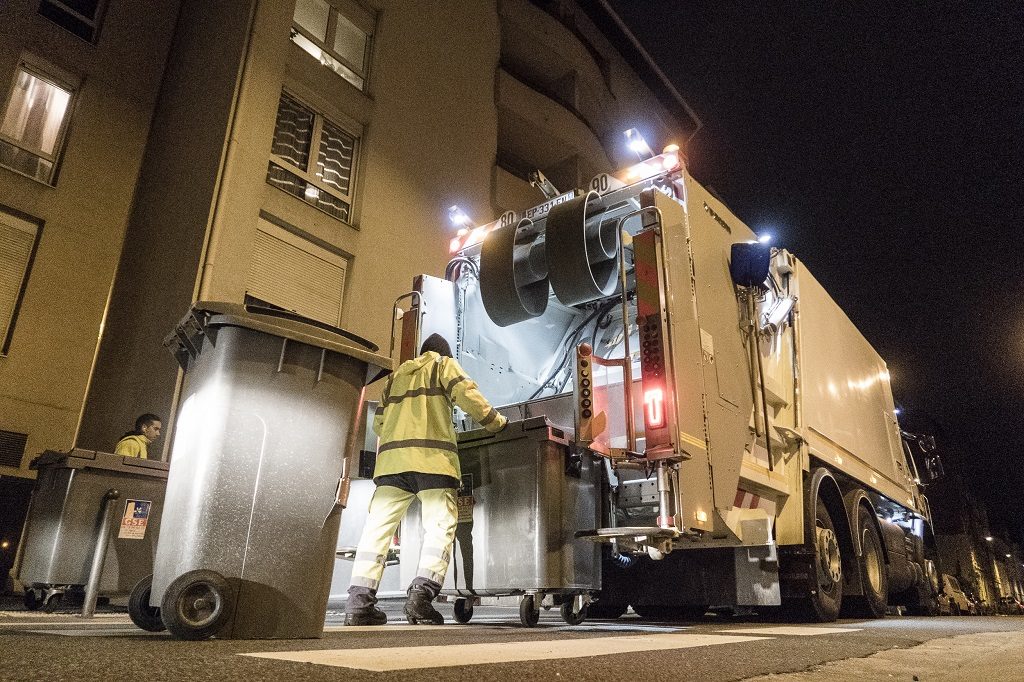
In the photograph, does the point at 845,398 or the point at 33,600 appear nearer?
the point at 33,600

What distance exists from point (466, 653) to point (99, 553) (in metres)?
3.40

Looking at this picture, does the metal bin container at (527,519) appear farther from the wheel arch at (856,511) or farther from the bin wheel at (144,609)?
the wheel arch at (856,511)

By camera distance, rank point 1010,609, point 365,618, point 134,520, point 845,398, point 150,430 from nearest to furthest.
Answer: point 365,618
point 134,520
point 150,430
point 845,398
point 1010,609

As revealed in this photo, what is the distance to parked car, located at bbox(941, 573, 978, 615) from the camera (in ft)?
30.6

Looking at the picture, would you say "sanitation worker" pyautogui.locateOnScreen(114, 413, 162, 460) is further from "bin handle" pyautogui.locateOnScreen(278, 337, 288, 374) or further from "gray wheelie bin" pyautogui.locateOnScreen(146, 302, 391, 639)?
"bin handle" pyautogui.locateOnScreen(278, 337, 288, 374)

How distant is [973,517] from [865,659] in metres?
33.7

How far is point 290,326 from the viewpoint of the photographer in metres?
2.84

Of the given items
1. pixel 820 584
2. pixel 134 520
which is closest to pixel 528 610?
pixel 820 584

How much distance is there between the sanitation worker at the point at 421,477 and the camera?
3842 mm

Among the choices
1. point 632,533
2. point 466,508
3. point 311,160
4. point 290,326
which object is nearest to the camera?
point 290,326

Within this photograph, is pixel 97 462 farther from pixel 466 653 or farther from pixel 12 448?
pixel 12 448

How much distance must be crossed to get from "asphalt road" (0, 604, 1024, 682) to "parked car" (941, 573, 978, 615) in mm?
7556

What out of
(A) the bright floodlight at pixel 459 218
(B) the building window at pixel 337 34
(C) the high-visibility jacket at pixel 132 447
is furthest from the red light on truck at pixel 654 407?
(B) the building window at pixel 337 34

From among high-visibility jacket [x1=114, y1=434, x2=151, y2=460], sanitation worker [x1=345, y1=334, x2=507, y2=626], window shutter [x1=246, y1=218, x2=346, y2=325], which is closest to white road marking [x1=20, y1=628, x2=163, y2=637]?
sanitation worker [x1=345, y1=334, x2=507, y2=626]
